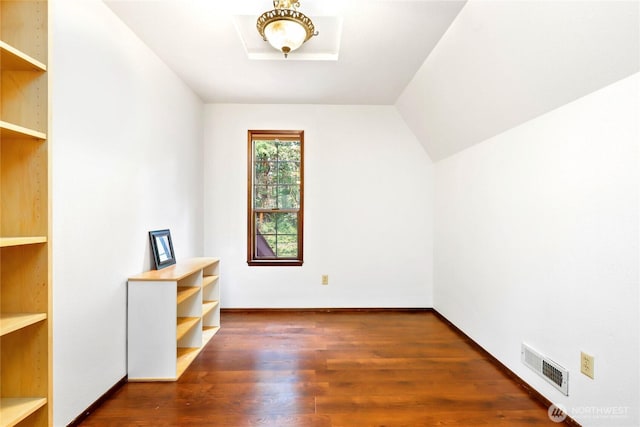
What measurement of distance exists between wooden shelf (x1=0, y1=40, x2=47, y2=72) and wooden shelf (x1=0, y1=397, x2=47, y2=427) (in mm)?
1268

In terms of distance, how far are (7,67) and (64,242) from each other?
843 mm

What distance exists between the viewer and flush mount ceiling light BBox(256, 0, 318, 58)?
1800mm

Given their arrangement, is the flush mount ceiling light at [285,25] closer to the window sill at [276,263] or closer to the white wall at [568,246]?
the white wall at [568,246]

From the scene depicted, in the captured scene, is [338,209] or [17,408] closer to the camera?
[17,408]

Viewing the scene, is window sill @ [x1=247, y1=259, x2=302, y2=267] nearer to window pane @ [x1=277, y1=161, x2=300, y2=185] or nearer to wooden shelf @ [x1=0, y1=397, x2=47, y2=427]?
window pane @ [x1=277, y1=161, x2=300, y2=185]

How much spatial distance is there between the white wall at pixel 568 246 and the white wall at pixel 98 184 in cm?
257

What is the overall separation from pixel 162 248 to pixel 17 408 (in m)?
1.46

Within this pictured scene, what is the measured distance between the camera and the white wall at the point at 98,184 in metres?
1.53

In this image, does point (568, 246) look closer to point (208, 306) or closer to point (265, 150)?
point (208, 306)

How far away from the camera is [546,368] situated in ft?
6.01

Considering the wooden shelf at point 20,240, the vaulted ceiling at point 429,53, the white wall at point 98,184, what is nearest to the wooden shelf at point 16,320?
the wooden shelf at point 20,240
